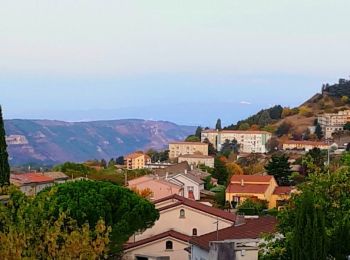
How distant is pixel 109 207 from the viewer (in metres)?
30.8

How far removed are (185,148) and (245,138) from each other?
649 inches

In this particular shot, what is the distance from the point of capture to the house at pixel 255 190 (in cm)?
A: 6228

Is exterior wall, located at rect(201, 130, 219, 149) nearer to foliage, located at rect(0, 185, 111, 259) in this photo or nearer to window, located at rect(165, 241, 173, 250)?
window, located at rect(165, 241, 173, 250)

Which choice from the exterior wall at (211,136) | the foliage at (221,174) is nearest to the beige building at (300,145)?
the exterior wall at (211,136)

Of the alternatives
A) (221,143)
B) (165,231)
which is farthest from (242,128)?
(165,231)

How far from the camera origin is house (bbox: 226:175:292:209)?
62281 mm

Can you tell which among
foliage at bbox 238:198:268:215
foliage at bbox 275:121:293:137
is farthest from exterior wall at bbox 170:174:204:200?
foliage at bbox 275:121:293:137

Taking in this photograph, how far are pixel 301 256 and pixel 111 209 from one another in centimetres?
1677

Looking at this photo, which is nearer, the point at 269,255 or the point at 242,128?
the point at 269,255

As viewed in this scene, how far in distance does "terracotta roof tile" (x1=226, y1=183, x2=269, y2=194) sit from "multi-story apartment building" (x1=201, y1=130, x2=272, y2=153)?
86541 mm

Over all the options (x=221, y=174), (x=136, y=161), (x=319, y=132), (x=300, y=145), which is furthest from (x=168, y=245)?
(x=319, y=132)

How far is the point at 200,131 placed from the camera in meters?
185

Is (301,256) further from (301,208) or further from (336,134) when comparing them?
(336,134)

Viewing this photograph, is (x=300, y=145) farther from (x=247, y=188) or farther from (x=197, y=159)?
(x=247, y=188)
